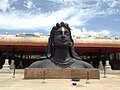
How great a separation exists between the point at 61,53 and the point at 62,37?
1259 millimetres

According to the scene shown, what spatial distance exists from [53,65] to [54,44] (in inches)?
68.4

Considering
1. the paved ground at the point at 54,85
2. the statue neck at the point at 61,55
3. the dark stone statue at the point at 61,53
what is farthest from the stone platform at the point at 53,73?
the statue neck at the point at 61,55

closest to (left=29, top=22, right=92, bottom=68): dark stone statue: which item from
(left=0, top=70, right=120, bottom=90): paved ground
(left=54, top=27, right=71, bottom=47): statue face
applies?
(left=54, top=27, right=71, bottom=47): statue face

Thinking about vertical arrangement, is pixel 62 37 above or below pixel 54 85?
above

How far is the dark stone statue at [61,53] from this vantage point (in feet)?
63.6

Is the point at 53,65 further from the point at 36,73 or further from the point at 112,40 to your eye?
the point at 112,40

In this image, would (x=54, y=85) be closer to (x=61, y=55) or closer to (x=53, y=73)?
(x=53, y=73)

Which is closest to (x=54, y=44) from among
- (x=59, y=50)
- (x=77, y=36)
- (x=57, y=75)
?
(x=59, y=50)

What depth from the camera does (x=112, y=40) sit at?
41719 mm

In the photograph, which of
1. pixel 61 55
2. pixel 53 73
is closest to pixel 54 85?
pixel 53 73

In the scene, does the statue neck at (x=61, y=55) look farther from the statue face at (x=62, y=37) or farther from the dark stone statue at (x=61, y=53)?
the statue face at (x=62, y=37)

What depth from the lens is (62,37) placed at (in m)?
19.6

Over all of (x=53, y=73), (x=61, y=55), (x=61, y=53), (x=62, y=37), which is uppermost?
(x=62, y=37)

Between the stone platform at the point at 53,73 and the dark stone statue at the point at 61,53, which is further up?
the dark stone statue at the point at 61,53
